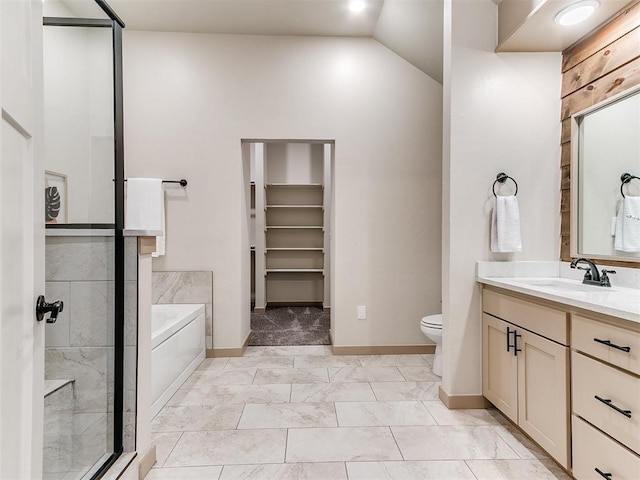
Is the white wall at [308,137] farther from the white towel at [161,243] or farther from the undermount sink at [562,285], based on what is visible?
the undermount sink at [562,285]

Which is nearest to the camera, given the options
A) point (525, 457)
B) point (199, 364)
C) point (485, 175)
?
point (525, 457)

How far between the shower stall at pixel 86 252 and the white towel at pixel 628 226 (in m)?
2.51

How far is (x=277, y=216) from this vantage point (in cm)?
556

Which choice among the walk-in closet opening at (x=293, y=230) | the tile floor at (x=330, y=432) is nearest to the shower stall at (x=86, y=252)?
the tile floor at (x=330, y=432)

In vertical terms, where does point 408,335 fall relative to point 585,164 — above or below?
below

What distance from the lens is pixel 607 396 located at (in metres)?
1.33

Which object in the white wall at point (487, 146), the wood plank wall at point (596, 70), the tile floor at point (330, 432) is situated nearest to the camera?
the tile floor at point (330, 432)

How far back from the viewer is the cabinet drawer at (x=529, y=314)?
159 cm

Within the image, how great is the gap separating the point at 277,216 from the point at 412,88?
2.94m

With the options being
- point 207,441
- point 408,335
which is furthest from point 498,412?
point 207,441

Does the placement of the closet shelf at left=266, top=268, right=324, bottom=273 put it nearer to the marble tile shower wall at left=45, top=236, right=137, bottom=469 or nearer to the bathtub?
the bathtub

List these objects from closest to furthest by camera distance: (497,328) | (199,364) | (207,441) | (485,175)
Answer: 1. (207,441)
2. (497,328)
3. (485,175)
4. (199,364)

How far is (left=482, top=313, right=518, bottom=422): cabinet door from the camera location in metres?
1.93

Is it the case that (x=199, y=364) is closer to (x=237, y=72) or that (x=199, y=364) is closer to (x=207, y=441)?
(x=207, y=441)
